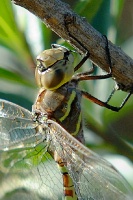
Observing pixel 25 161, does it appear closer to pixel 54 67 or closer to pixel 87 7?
pixel 54 67

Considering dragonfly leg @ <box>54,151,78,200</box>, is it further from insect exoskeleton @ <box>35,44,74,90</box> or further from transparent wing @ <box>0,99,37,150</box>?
insect exoskeleton @ <box>35,44,74,90</box>

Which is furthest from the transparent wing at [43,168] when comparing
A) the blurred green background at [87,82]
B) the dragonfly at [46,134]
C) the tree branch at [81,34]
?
the tree branch at [81,34]

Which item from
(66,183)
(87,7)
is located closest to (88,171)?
(66,183)

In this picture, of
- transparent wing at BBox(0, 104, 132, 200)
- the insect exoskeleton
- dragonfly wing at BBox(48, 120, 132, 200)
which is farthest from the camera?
the insect exoskeleton

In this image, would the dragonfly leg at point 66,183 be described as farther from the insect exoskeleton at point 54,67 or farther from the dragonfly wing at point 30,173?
the insect exoskeleton at point 54,67

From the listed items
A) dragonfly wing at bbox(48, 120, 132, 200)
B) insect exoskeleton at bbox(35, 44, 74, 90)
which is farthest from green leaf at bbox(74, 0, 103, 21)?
dragonfly wing at bbox(48, 120, 132, 200)

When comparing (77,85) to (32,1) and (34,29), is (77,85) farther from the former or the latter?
(32,1)
